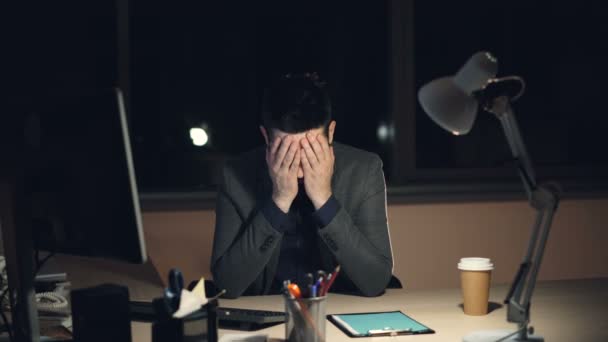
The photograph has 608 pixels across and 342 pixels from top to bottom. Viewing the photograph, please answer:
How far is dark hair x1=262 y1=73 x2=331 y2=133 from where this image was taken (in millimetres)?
1795

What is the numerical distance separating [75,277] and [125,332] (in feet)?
3.38

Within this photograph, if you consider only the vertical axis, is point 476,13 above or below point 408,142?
above

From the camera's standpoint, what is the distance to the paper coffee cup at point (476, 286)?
1430 mm

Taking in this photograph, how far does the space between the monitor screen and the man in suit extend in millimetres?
551

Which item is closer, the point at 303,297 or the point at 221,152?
the point at 303,297

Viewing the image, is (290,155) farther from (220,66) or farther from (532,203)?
(220,66)

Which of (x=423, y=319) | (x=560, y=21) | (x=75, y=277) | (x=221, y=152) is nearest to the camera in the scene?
(x=423, y=319)

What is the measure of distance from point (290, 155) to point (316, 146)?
0.23ft

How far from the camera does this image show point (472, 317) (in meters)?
1.42

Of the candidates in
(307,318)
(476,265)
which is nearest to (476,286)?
(476,265)

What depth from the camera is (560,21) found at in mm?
3285

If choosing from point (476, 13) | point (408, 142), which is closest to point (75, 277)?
point (408, 142)

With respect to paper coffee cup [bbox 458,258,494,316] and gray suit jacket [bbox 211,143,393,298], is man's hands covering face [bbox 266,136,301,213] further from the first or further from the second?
paper coffee cup [bbox 458,258,494,316]

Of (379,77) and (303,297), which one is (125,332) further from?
(379,77)
